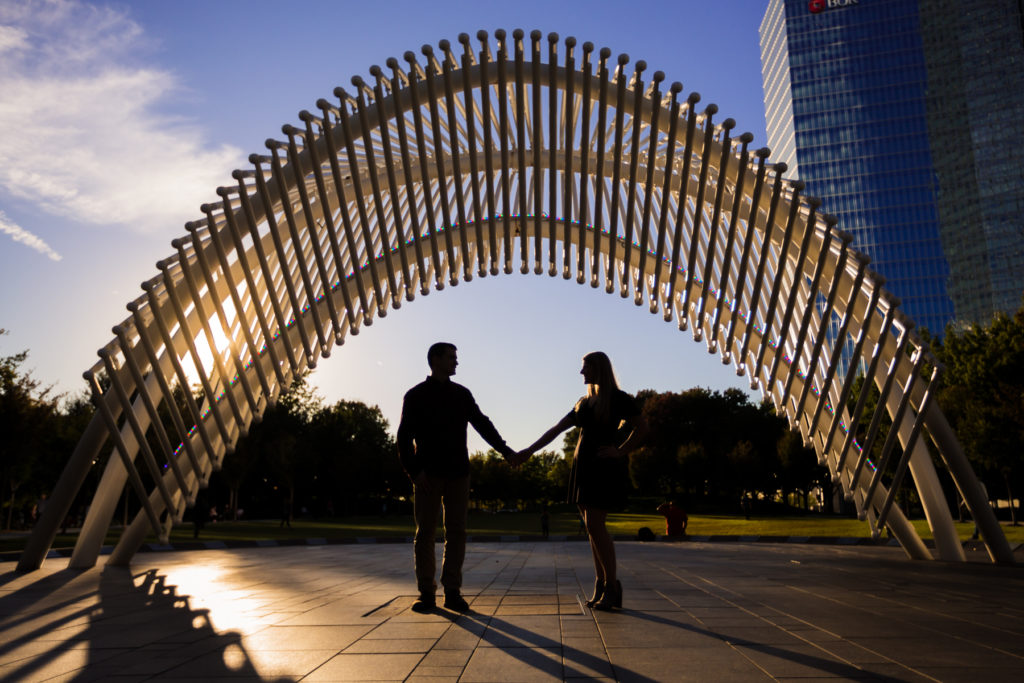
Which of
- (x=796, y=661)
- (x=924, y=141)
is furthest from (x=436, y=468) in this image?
(x=924, y=141)

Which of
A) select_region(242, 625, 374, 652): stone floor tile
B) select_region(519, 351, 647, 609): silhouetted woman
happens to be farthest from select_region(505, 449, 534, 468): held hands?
select_region(242, 625, 374, 652): stone floor tile

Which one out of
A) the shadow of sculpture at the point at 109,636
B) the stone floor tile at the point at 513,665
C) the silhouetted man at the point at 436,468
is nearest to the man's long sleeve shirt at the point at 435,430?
the silhouetted man at the point at 436,468

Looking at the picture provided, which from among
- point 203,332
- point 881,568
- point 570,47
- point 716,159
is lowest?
point 881,568

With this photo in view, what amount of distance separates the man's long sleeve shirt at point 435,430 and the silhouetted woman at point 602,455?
802mm

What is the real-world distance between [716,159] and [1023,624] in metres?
7.25

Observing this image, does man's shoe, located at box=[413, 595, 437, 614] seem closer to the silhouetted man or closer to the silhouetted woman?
the silhouetted man

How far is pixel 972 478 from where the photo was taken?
10.8m

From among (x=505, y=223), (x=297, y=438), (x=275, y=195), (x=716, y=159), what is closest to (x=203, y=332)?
(x=275, y=195)

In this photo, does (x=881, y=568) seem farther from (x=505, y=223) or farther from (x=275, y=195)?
(x=275, y=195)

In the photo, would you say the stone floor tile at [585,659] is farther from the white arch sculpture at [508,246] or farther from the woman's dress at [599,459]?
the white arch sculpture at [508,246]

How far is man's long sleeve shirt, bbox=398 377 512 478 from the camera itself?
6.07 meters

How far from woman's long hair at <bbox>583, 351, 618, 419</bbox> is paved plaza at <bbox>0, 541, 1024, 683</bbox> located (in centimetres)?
155

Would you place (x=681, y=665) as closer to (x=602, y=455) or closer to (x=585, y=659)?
(x=585, y=659)

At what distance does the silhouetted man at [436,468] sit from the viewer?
19.7 feet
